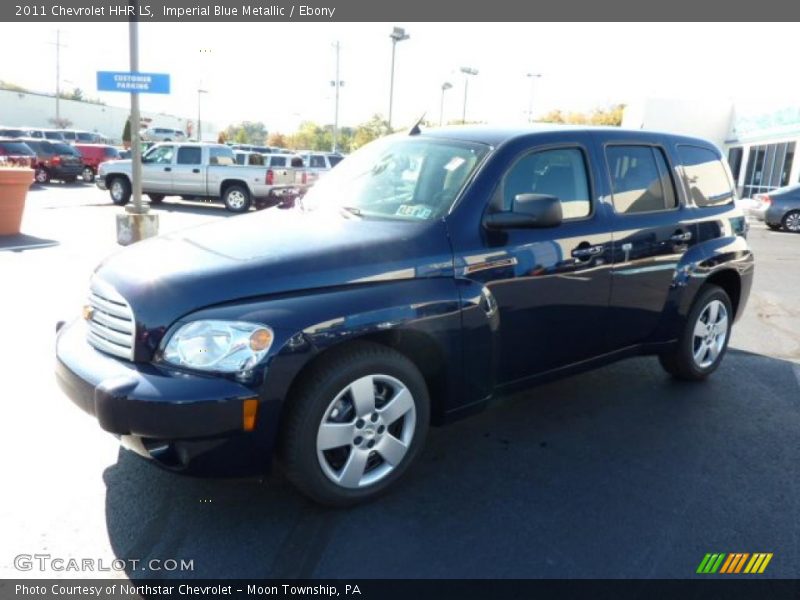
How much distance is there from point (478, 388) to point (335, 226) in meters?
1.15

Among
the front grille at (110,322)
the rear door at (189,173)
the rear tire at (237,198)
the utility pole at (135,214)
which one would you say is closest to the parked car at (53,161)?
the rear door at (189,173)

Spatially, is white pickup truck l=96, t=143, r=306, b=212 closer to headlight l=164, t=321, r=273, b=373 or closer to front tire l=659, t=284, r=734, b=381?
front tire l=659, t=284, r=734, b=381

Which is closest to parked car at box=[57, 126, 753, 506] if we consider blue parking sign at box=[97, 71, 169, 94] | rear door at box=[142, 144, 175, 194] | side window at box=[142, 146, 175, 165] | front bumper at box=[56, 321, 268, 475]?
front bumper at box=[56, 321, 268, 475]

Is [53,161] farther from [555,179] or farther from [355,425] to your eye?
[355,425]

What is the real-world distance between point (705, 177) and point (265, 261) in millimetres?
3615

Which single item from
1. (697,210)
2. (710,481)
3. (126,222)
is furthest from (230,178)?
(710,481)

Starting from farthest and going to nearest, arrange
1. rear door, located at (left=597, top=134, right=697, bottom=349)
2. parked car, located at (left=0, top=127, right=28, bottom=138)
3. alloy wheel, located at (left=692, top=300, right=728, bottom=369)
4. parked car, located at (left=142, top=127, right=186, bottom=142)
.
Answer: parked car, located at (left=142, top=127, right=186, bottom=142) → parked car, located at (left=0, top=127, right=28, bottom=138) → alloy wheel, located at (left=692, top=300, right=728, bottom=369) → rear door, located at (left=597, top=134, right=697, bottom=349)

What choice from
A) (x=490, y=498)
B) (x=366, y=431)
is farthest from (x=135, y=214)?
(x=490, y=498)

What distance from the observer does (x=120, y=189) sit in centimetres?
1875

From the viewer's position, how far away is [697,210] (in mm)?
4863

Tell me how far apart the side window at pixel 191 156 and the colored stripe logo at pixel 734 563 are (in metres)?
17.8

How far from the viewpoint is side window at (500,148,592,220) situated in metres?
3.76

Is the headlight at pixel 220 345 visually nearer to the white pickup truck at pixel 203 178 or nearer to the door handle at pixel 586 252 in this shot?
the door handle at pixel 586 252

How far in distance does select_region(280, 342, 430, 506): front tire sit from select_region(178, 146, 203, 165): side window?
16.8 meters
